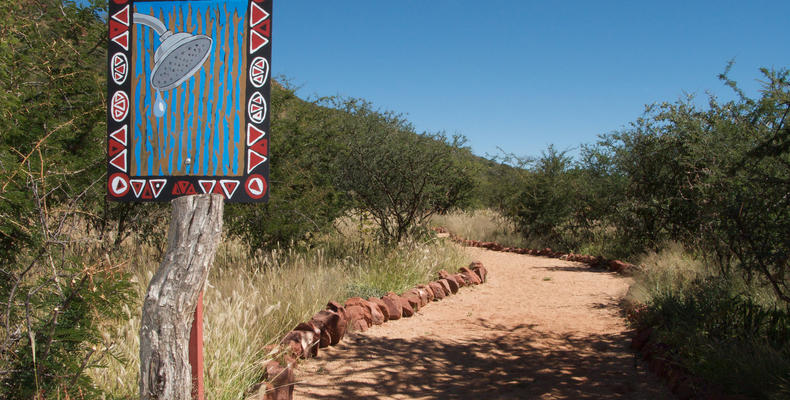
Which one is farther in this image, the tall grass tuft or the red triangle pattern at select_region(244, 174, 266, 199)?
the tall grass tuft

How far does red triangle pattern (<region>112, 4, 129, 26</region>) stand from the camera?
3.19 m

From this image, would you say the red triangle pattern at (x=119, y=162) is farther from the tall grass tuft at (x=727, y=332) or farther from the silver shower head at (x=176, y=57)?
the tall grass tuft at (x=727, y=332)

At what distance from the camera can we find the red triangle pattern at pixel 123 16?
319 centimetres

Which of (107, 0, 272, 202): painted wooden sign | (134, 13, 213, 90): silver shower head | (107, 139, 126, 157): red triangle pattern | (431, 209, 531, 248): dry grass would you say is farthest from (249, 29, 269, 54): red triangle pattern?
(431, 209, 531, 248): dry grass

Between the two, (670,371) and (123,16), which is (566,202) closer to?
(670,371)

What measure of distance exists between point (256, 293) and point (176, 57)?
2.00 metres

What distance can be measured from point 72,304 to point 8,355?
1.41 feet

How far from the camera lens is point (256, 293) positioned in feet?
14.1

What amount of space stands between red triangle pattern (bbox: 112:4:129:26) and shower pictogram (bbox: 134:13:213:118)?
21 cm

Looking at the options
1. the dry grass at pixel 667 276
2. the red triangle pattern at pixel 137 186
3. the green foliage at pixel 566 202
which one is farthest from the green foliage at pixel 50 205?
the green foliage at pixel 566 202

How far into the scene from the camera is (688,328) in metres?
4.73

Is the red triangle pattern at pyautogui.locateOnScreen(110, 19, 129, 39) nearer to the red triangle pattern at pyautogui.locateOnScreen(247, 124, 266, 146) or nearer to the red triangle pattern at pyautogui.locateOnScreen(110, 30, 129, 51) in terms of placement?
the red triangle pattern at pyautogui.locateOnScreen(110, 30, 129, 51)

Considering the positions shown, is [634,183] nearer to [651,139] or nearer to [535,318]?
[651,139]

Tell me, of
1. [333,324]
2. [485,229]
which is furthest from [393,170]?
[485,229]
